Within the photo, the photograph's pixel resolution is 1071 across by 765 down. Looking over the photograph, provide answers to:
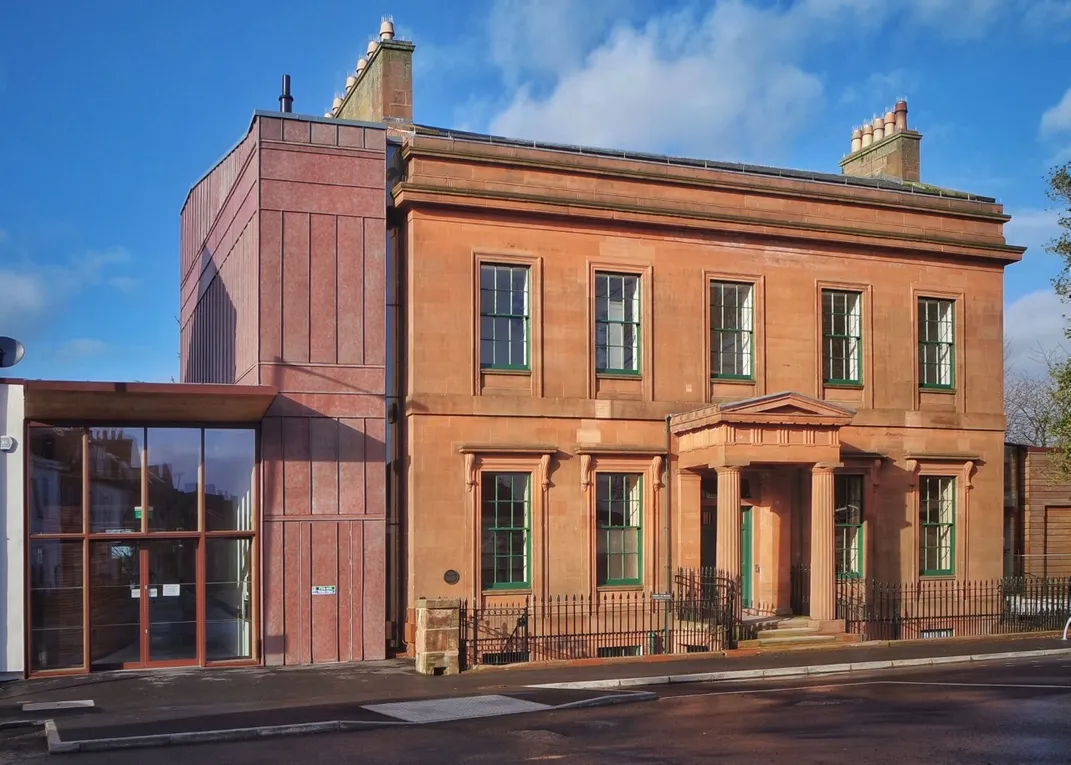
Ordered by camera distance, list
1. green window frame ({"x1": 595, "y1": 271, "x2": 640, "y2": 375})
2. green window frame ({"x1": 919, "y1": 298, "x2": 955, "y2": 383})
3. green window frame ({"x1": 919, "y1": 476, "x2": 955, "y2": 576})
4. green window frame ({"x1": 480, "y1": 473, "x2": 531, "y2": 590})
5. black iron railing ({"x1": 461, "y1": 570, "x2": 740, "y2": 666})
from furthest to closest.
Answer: green window frame ({"x1": 919, "y1": 298, "x2": 955, "y2": 383}) < green window frame ({"x1": 919, "y1": 476, "x2": 955, "y2": 576}) < green window frame ({"x1": 595, "y1": 271, "x2": 640, "y2": 375}) < green window frame ({"x1": 480, "y1": 473, "x2": 531, "y2": 590}) < black iron railing ({"x1": 461, "y1": 570, "x2": 740, "y2": 666})

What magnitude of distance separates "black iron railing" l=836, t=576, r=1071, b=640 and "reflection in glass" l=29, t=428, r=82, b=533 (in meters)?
15.1

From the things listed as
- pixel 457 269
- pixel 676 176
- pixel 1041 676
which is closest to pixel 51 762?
pixel 457 269

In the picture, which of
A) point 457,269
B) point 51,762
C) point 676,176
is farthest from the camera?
point 676,176

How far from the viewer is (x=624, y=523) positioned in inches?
943

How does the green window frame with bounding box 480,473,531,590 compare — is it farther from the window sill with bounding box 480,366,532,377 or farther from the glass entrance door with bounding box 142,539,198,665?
the glass entrance door with bounding box 142,539,198,665

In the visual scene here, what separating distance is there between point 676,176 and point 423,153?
546 cm

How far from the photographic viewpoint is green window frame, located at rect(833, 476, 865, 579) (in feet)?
84.2

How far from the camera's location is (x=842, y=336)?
86.2 ft

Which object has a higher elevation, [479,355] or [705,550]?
[479,355]

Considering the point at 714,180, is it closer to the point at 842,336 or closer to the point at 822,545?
the point at 842,336

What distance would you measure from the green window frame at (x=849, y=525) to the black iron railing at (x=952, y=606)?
42 cm

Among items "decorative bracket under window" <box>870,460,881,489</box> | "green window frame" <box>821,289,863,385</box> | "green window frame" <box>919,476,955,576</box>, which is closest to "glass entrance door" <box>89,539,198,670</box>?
"green window frame" <box>821,289,863,385</box>

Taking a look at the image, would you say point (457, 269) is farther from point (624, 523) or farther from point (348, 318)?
point (624, 523)

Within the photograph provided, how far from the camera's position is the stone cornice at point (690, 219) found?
2261 centimetres
